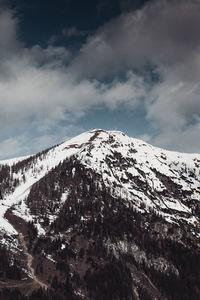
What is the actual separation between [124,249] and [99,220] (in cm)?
2688

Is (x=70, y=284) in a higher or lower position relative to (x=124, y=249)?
lower

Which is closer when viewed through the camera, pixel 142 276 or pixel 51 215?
pixel 142 276

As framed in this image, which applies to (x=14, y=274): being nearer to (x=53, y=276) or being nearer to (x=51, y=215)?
(x=53, y=276)

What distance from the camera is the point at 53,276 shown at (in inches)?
4808

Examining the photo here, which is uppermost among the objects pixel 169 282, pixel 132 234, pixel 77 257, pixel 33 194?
pixel 33 194

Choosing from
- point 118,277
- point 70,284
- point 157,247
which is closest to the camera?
point 70,284

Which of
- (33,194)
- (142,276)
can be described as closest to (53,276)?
(142,276)

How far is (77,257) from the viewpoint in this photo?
144125mm

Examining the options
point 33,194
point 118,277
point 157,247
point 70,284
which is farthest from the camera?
point 33,194

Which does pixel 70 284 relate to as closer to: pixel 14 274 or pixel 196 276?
pixel 14 274

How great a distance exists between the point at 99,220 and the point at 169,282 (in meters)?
59.1

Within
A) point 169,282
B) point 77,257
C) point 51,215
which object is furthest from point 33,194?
point 169,282

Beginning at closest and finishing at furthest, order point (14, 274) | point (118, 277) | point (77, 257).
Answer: point (14, 274), point (118, 277), point (77, 257)

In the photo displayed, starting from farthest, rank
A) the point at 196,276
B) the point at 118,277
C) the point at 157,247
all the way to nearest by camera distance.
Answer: the point at 157,247 < the point at 196,276 < the point at 118,277
